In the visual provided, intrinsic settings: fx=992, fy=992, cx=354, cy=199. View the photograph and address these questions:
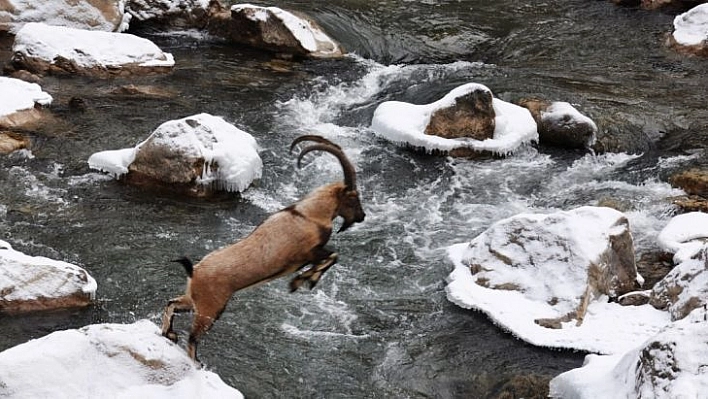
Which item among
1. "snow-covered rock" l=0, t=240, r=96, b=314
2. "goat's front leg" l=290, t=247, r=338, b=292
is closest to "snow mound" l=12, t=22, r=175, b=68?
"snow-covered rock" l=0, t=240, r=96, b=314

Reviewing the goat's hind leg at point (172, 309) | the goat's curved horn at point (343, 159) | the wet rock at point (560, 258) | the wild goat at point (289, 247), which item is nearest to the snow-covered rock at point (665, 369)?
the wild goat at point (289, 247)

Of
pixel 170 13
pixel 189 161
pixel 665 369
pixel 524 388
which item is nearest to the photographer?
pixel 665 369

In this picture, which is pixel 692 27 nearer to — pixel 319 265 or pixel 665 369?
pixel 665 369

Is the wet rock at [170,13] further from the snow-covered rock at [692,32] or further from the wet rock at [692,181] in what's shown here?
the wet rock at [692,181]

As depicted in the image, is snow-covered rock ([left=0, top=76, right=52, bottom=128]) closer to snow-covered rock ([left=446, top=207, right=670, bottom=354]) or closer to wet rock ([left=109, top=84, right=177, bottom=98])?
wet rock ([left=109, top=84, right=177, bottom=98])

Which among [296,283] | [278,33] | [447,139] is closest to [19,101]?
[278,33]

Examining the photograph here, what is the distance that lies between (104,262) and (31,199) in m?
1.78

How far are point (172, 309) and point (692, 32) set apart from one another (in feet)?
41.3

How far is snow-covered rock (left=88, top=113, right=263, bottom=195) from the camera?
11406 mm

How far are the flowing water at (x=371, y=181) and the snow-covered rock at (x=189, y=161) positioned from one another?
0.72ft

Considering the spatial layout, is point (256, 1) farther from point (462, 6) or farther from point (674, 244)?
point (674, 244)

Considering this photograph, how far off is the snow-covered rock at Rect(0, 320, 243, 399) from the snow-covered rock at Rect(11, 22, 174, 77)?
28.5 ft

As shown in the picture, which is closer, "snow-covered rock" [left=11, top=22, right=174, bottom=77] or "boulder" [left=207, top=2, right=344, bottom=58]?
"snow-covered rock" [left=11, top=22, right=174, bottom=77]

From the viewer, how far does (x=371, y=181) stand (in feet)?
39.9
